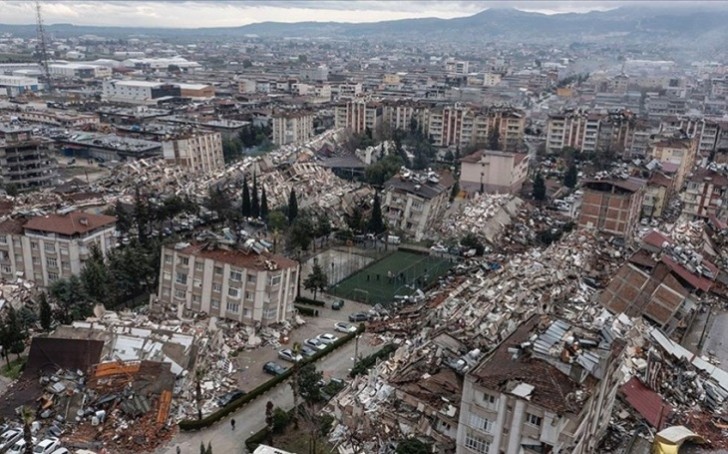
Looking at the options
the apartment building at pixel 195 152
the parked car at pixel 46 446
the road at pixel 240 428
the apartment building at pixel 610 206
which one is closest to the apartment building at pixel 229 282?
the road at pixel 240 428

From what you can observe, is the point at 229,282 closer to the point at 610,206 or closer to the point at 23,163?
the point at 610,206

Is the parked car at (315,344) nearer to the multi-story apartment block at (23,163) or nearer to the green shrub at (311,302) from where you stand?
the green shrub at (311,302)

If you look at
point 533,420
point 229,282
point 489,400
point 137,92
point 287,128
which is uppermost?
point 489,400

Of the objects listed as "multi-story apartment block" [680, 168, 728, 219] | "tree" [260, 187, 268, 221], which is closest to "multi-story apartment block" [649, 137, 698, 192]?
"multi-story apartment block" [680, 168, 728, 219]

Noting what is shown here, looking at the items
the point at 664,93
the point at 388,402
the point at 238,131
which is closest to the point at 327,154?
the point at 238,131

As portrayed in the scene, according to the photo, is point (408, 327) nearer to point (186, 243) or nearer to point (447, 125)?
point (186, 243)

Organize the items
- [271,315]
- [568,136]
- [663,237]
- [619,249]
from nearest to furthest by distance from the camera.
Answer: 1. [271,315]
2. [663,237]
3. [619,249]
4. [568,136]

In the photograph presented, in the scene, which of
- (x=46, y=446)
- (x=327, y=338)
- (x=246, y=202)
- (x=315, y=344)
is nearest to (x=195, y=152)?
(x=246, y=202)
